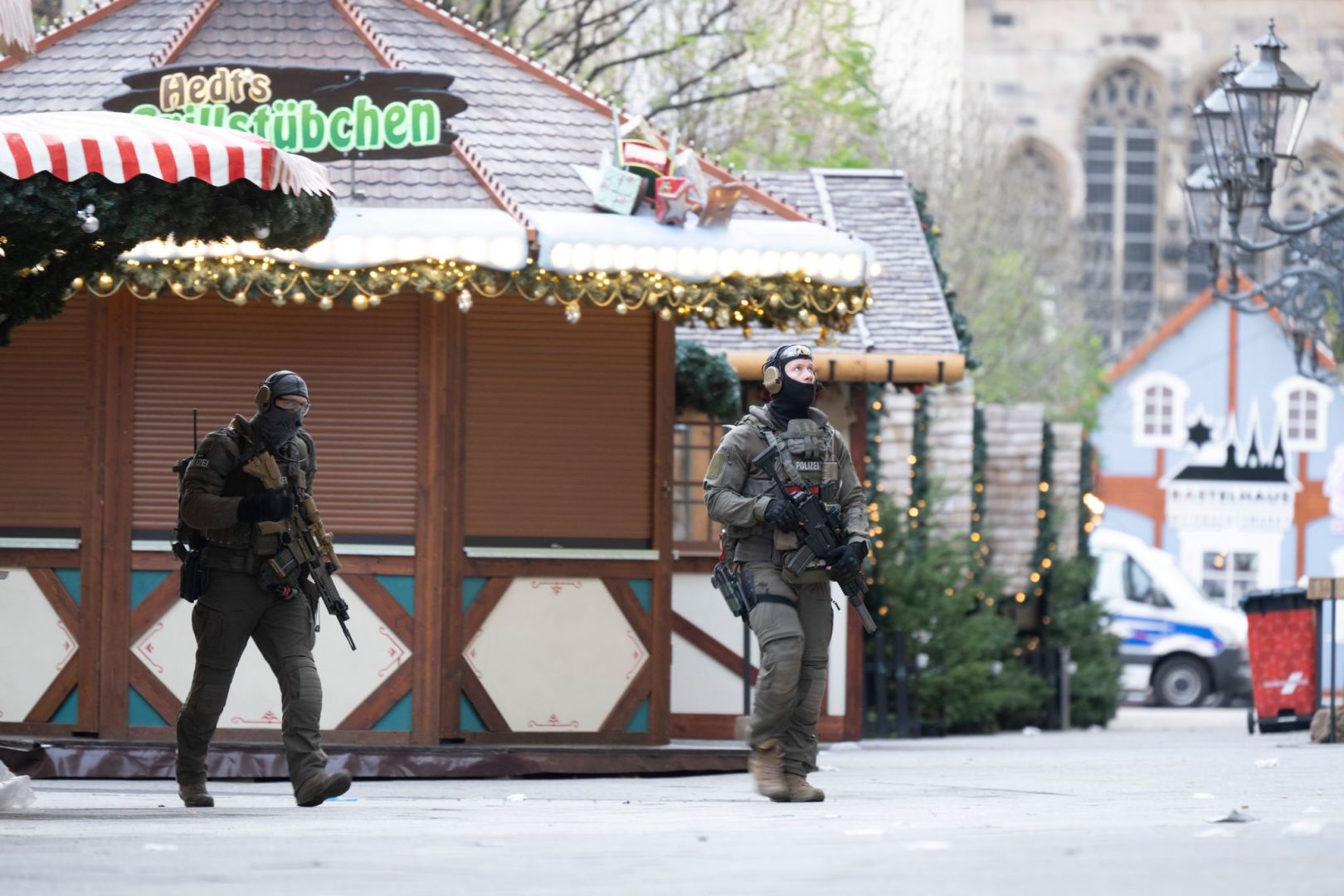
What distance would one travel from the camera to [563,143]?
14836 mm

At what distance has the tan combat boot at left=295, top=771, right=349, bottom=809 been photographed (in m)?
10.7

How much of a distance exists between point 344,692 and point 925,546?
8008 millimetres

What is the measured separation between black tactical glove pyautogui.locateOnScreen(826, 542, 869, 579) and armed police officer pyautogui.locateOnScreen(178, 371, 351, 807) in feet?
7.36

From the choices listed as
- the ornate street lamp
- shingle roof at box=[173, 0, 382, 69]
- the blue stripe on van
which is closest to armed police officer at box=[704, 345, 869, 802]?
shingle roof at box=[173, 0, 382, 69]

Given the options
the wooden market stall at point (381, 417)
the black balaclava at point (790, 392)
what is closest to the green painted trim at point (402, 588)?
the wooden market stall at point (381, 417)

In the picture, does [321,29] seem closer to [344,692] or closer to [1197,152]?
[344,692]

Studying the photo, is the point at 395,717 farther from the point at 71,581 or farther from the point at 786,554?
the point at 786,554

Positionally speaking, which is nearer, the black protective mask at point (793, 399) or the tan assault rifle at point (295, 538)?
the tan assault rifle at point (295, 538)

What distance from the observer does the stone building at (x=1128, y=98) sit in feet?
177

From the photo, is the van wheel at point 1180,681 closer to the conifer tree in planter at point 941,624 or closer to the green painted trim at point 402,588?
the conifer tree in planter at point 941,624

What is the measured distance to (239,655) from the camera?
36.3 ft

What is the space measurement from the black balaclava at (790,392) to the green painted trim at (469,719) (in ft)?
12.6

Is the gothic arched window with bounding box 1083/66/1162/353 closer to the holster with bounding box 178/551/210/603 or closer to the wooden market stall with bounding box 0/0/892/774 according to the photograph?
the wooden market stall with bounding box 0/0/892/774

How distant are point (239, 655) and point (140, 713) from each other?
3361 mm
